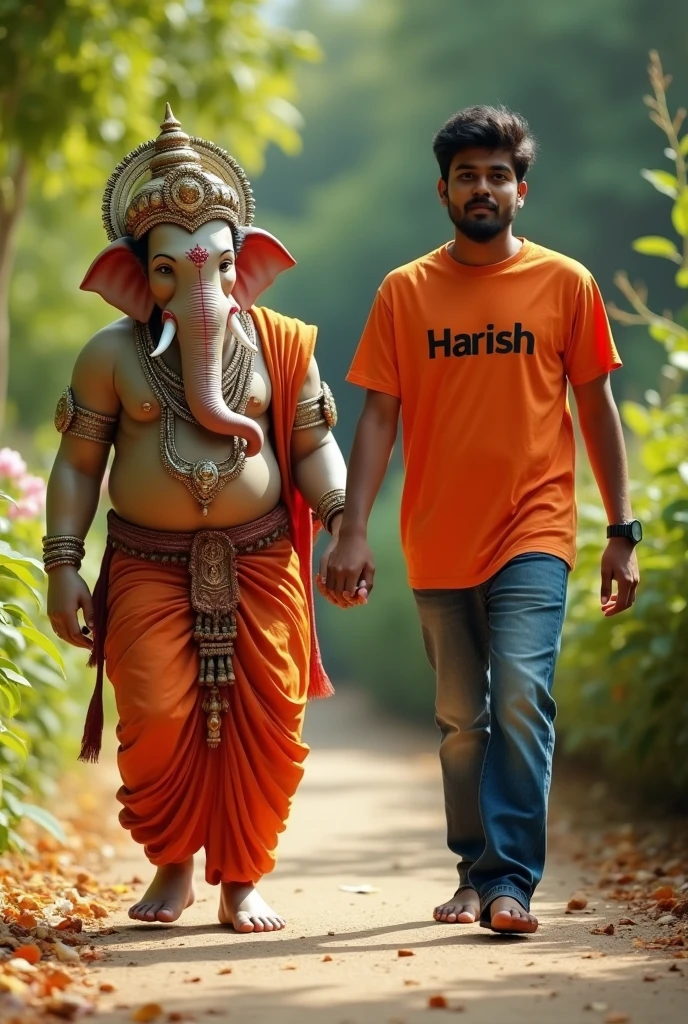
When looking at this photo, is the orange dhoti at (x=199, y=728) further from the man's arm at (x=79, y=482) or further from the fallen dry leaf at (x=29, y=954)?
the fallen dry leaf at (x=29, y=954)

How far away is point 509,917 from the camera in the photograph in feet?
13.8

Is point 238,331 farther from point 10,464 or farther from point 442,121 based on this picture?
point 442,121

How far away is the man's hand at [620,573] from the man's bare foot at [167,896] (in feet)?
4.67

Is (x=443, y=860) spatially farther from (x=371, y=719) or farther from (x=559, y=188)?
(x=559, y=188)

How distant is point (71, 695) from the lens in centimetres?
809

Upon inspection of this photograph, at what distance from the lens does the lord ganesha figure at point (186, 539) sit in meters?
4.62

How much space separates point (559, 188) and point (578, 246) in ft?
2.65

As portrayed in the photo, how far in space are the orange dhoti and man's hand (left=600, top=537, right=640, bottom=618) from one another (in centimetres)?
91

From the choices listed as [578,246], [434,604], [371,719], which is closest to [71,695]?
[434,604]

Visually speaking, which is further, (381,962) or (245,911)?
(245,911)

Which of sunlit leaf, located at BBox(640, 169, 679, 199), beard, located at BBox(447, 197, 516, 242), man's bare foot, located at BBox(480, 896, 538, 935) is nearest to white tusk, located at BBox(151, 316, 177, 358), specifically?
beard, located at BBox(447, 197, 516, 242)

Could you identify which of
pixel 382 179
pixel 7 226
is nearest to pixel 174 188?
pixel 7 226

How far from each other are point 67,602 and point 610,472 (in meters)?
1.56

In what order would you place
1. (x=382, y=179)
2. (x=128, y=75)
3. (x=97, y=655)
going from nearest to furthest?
(x=97, y=655)
(x=128, y=75)
(x=382, y=179)
